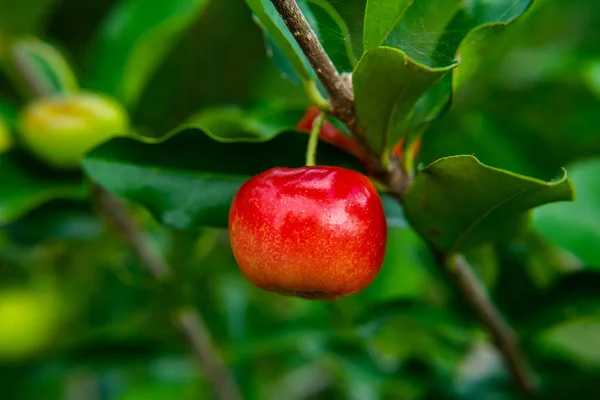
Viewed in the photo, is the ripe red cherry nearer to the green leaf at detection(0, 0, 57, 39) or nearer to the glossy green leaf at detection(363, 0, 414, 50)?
the glossy green leaf at detection(363, 0, 414, 50)

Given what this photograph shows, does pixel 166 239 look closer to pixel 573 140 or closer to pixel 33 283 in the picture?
pixel 33 283

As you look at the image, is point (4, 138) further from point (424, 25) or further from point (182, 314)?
point (424, 25)

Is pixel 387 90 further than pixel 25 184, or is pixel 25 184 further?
pixel 25 184

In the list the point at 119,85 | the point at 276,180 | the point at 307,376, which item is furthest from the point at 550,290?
the point at 307,376

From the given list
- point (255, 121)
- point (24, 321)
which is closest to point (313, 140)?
point (255, 121)

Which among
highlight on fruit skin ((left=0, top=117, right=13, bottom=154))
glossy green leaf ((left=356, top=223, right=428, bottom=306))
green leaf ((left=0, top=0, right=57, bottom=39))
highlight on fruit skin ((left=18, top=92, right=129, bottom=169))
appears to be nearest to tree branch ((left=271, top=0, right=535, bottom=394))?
glossy green leaf ((left=356, top=223, right=428, bottom=306))

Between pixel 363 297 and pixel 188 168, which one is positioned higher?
pixel 188 168
